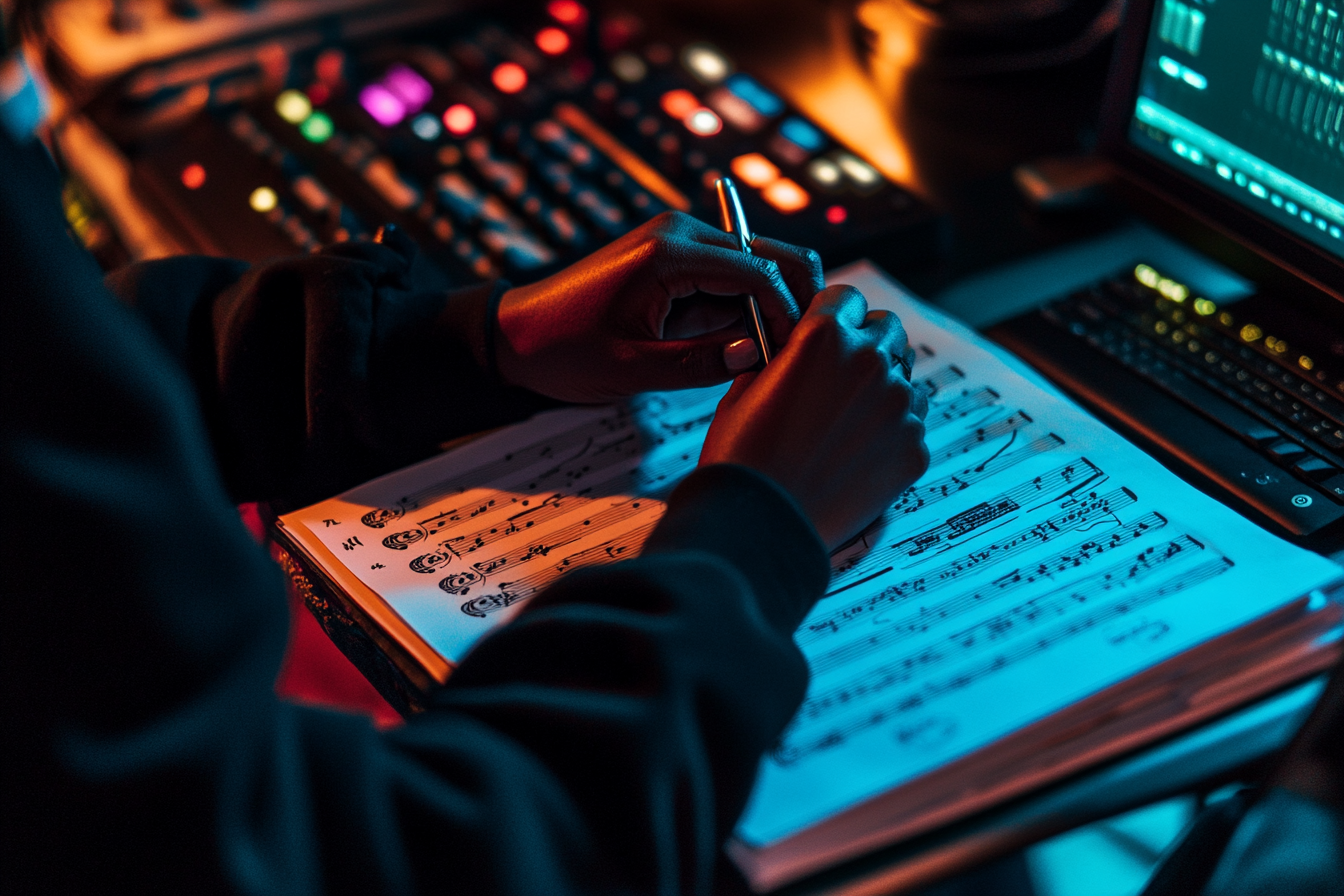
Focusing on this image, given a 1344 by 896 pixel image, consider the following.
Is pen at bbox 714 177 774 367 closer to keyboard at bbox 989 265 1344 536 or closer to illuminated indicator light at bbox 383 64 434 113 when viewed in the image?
keyboard at bbox 989 265 1344 536

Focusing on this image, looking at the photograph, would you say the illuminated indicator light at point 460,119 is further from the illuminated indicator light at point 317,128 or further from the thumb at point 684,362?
the thumb at point 684,362

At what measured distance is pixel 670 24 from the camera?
1135 mm

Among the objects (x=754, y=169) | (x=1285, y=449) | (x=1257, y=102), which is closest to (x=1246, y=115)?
(x=1257, y=102)

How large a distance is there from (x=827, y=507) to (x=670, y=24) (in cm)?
78

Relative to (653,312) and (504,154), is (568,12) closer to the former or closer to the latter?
(504,154)

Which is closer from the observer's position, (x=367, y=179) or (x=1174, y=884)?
(x=1174, y=884)

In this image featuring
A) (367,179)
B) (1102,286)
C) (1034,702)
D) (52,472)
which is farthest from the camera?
(367,179)

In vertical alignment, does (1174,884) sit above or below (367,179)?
below

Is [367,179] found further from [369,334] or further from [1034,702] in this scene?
[1034,702]

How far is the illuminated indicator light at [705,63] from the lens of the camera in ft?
3.12

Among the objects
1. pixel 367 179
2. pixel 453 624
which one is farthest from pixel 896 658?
pixel 367 179

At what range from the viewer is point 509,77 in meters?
0.95

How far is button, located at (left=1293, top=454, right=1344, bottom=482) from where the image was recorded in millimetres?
592

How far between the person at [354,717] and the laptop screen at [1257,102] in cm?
29
